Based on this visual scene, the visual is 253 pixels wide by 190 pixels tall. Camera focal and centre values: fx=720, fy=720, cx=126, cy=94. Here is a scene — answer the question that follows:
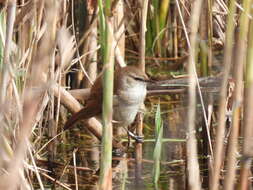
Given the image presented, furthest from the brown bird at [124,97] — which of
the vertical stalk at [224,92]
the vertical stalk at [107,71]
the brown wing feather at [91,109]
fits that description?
the vertical stalk at [224,92]

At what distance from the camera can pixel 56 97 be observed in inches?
152

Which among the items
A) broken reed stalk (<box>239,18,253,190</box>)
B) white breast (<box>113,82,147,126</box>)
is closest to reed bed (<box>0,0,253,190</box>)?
broken reed stalk (<box>239,18,253,190</box>)

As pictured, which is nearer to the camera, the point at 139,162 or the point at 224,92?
the point at 224,92

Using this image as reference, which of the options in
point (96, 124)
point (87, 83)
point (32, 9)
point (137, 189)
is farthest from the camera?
point (87, 83)

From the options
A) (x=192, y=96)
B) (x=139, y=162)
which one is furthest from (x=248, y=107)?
(x=139, y=162)

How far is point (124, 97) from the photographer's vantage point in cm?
430

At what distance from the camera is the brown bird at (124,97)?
4.00 metres

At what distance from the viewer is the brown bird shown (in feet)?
13.1

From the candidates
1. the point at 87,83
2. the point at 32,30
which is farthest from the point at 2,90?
the point at 87,83

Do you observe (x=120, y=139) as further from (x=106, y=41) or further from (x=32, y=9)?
(x=106, y=41)

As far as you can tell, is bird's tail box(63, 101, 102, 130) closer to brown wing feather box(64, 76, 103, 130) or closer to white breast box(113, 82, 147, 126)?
brown wing feather box(64, 76, 103, 130)

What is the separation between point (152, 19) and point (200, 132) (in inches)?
61.3

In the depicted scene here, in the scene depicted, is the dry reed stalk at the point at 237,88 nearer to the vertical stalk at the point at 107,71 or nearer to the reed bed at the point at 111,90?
the reed bed at the point at 111,90

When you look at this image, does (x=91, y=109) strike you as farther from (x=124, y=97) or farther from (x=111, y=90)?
(x=111, y=90)
